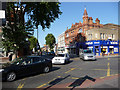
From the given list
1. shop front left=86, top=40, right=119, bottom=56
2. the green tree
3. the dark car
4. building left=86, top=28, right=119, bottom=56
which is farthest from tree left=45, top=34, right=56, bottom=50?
the dark car

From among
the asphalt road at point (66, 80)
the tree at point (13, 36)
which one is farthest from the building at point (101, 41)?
the asphalt road at point (66, 80)

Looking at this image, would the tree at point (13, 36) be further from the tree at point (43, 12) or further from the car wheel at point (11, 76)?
the car wheel at point (11, 76)

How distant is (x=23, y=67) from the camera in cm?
698

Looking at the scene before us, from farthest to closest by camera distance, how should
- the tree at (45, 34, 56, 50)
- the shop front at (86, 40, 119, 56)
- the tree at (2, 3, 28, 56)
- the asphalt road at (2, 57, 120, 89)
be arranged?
the tree at (45, 34, 56, 50)
the shop front at (86, 40, 119, 56)
the tree at (2, 3, 28, 56)
the asphalt road at (2, 57, 120, 89)

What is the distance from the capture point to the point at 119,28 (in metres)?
40.7

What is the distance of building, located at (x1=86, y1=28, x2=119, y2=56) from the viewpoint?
33388mm

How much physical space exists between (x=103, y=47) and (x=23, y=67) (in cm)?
3094

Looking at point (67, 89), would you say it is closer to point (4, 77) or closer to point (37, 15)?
point (4, 77)

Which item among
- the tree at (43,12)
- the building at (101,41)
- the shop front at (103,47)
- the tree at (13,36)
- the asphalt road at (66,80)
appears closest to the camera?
the asphalt road at (66,80)

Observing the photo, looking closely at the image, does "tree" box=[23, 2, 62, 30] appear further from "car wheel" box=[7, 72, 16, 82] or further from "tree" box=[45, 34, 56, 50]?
"tree" box=[45, 34, 56, 50]

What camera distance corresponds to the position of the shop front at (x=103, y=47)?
109 feet

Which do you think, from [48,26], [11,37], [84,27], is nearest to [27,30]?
[11,37]

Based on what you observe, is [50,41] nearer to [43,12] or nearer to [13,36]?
[43,12]

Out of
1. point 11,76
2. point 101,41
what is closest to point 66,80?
point 11,76
